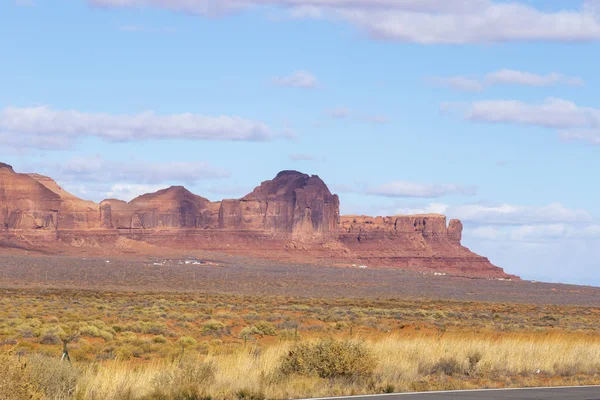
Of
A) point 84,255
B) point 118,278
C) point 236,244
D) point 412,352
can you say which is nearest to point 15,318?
point 412,352

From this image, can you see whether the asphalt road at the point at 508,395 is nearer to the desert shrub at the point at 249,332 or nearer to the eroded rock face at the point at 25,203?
the desert shrub at the point at 249,332

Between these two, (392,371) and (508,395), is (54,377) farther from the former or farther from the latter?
(508,395)

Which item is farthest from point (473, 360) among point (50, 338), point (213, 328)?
point (213, 328)

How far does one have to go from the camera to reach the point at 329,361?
1630cm

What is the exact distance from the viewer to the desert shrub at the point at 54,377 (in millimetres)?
12477

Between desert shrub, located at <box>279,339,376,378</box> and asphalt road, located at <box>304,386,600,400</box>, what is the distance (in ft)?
5.12

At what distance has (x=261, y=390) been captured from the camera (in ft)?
47.3

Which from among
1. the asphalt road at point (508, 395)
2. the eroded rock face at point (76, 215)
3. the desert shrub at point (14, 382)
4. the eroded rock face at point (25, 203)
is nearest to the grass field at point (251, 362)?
the desert shrub at point (14, 382)

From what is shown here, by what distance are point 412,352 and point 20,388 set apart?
10.9 metres

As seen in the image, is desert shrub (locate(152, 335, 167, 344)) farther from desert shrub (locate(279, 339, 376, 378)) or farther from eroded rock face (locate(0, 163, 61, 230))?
eroded rock face (locate(0, 163, 61, 230))

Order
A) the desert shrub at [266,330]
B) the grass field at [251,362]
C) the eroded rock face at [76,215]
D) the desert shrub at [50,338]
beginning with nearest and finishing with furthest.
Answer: the grass field at [251,362], the desert shrub at [50,338], the desert shrub at [266,330], the eroded rock face at [76,215]

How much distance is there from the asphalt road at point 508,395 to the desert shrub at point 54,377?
15.3ft

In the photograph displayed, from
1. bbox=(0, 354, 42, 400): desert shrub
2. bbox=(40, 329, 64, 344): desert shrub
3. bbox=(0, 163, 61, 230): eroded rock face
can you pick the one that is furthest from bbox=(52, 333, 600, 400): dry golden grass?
bbox=(0, 163, 61, 230): eroded rock face

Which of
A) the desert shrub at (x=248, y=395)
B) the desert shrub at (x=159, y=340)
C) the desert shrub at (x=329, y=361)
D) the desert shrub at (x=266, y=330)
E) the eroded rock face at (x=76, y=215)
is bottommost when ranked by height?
the desert shrub at (x=159, y=340)
